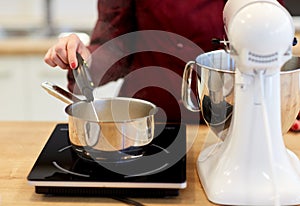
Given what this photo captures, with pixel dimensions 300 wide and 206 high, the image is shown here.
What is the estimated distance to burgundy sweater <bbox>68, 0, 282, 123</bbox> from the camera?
1.29 meters

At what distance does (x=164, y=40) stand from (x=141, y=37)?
2.7 inches

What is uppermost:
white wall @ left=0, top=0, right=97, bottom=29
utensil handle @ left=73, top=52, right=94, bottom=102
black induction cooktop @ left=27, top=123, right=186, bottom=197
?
utensil handle @ left=73, top=52, right=94, bottom=102

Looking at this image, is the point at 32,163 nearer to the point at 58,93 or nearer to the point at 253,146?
the point at 58,93

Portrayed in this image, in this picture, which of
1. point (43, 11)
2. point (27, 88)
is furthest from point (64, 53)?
point (43, 11)

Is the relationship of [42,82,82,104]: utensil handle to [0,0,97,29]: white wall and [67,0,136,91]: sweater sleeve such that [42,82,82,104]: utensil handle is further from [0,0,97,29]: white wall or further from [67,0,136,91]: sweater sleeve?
[0,0,97,29]: white wall

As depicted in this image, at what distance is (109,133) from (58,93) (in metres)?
0.17

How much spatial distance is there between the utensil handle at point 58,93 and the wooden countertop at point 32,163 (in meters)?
0.12

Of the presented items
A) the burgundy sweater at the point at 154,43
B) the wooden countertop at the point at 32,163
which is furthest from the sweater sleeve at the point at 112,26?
the wooden countertop at the point at 32,163

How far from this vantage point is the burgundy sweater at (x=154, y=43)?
1.29 meters

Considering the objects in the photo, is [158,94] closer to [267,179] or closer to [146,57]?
[146,57]

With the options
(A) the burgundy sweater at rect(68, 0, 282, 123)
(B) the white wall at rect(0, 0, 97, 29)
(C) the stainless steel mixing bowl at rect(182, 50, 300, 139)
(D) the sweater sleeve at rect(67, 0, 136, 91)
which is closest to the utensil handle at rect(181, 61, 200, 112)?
(C) the stainless steel mixing bowl at rect(182, 50, 300, 139)

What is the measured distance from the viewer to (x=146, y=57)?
1.35 metres

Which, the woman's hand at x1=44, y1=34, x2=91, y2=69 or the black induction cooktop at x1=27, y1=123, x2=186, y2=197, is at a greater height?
the woman's hand at x1=44, y1=34, x2=91, y2=69

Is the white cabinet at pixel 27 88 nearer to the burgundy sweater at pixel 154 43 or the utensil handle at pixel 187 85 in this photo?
the burgundy sweater at pixel 154 43
